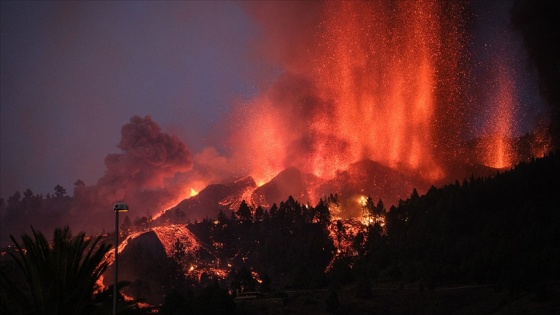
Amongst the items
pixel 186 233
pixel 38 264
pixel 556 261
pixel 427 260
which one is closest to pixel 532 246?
pixel 556 261

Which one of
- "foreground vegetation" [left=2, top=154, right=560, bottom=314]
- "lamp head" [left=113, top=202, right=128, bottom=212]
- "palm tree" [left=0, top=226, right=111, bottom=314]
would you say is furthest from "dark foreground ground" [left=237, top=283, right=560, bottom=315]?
"palm tree" [left=0, top=226, right=111, bottom=314]

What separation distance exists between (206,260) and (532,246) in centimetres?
10710

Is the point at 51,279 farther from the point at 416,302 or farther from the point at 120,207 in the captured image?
the point at 416,302

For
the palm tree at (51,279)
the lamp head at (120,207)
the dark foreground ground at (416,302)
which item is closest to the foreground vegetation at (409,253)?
the palm tree at (51,279)

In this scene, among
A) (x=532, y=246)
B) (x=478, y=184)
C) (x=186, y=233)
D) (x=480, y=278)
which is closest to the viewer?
(x=480, y=278)

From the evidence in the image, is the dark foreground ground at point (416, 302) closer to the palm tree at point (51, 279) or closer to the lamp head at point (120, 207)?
the lamp head at point (120, 207)

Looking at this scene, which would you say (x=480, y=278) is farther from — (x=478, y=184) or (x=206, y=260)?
(x=206, y=260)

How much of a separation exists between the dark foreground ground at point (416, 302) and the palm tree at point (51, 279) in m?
59.0

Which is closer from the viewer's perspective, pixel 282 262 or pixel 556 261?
pixel 556 261

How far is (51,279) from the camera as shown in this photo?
28.7 meters

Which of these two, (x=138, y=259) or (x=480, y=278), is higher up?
(x=138, y=259)

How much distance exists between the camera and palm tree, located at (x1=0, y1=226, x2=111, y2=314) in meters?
28.0

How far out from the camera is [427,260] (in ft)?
344

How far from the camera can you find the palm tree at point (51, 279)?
2800cm
